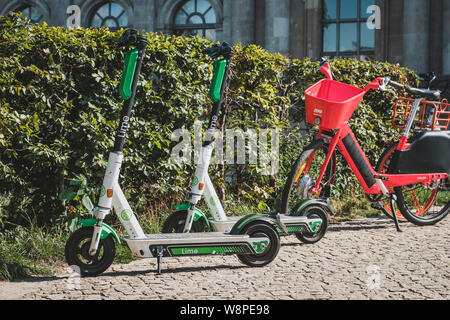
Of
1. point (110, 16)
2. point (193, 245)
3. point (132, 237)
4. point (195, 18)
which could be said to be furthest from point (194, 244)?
point (110, 16)

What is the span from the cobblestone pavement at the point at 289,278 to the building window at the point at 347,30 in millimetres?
10199

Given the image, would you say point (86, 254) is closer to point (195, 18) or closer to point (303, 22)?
point (303, 22)

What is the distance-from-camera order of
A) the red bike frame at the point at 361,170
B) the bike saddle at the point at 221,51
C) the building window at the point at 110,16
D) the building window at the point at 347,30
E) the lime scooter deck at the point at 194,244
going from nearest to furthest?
the lime scooter deck at the point at 194,244 → the bike saddle at the point at 221,51 → the red bike frame at the point at 361,170 → the building window at the point at 347,30 → the building window at the point at 110,16

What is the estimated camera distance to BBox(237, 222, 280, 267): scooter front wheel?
4.10 metres

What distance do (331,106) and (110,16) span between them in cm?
1289

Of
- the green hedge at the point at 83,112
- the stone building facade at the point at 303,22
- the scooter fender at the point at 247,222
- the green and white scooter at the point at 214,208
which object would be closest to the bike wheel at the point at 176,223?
the green and white scooter at the point at 214,208

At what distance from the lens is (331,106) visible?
187 inches

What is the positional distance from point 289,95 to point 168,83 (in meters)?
1.79

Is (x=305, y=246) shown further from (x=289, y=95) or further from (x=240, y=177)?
(x=289, y=95)

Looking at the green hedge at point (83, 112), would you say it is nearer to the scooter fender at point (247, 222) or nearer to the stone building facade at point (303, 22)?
the scooter fender at point (247, 222)

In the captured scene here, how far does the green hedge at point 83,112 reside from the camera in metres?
4.54
